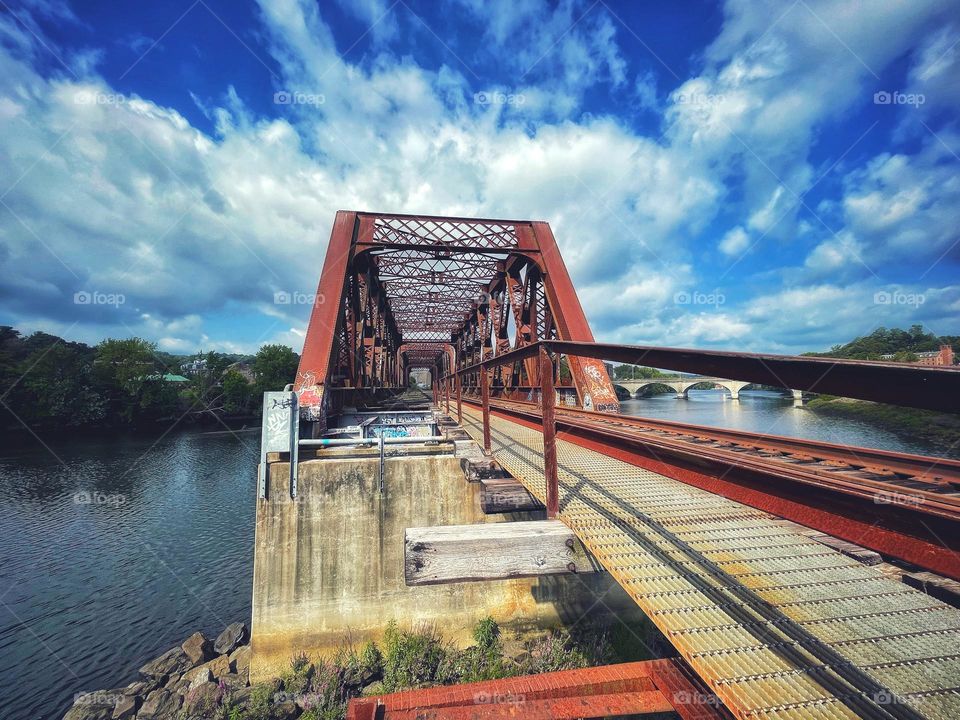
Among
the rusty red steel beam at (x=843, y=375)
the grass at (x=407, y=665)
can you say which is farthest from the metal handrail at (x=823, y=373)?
the grass at (x=407, y=665)

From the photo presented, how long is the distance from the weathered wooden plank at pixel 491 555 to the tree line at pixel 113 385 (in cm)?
5107

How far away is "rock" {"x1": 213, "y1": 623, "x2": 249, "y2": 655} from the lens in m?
7.45

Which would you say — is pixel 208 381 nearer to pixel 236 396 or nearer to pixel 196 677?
pixel 236 396

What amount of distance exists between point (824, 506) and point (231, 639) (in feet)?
30.9

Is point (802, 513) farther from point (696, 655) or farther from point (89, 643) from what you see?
point (89, 643)

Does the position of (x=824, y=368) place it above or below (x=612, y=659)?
above

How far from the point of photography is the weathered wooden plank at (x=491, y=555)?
99.0 inches

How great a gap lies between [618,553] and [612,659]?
16.4 feet

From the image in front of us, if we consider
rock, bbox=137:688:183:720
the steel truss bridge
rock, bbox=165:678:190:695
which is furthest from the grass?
the steel truss bridge

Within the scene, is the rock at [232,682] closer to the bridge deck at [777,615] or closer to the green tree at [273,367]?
the bridge deck at [777,615]

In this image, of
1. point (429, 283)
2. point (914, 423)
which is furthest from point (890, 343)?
point (429, 283)

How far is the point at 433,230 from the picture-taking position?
40.2 ft

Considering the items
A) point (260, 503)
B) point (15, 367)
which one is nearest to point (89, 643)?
point (260, 503)

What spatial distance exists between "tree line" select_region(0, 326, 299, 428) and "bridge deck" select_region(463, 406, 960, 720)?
52.2 meters
